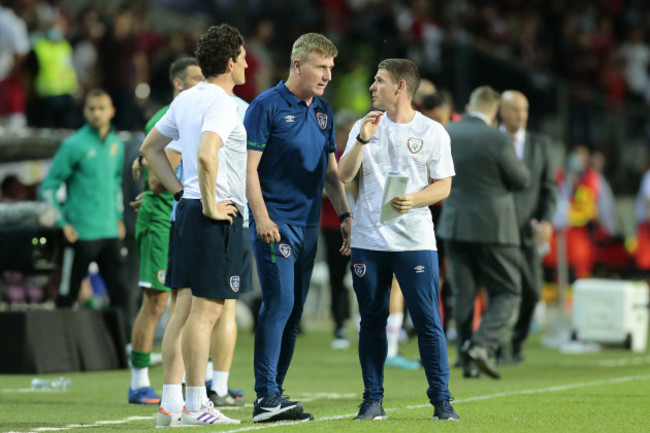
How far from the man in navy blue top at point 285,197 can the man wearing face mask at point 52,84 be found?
874 centimetres

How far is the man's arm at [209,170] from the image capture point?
6754 mm

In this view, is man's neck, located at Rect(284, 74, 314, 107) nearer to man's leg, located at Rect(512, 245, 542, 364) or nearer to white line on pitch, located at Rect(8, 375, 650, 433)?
white line on pitch, located at Rect(8, 375, 650, 433)

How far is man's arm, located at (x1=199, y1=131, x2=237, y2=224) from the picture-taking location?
675 centimetres

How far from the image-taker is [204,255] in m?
6.93

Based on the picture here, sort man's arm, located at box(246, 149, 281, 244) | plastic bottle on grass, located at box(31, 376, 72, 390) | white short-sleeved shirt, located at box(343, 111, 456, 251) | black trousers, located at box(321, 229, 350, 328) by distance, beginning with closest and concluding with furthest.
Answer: man's arm, located at box(246, 149, 281, 244)
white short-sleeved shirt, located at box(343, 111, 456, 251)
plastic bottle on grass, located at box(31, 376, 72, 390)
black trousers, located at box(321, 229, 350, 328)

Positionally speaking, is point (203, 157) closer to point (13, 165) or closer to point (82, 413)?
point (82, 413)

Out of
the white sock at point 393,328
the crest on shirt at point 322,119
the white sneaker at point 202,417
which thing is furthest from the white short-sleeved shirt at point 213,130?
the white sock at point 393,328

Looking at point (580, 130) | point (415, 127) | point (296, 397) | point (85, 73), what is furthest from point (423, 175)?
point (580, 130)

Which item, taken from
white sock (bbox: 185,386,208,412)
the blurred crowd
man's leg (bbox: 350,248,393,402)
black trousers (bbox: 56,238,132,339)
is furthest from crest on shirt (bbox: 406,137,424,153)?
the blurred crowd

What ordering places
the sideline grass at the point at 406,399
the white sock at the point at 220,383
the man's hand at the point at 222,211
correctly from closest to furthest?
the man's hand at the point at 222,211, the sideline grass at the point at 406,399, the white sock at the point at 220,383

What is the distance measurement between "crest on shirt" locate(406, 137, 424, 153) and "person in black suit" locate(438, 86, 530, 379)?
312 centimetres

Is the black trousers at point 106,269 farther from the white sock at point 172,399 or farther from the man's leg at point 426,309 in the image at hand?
the man's leg at point 426,309

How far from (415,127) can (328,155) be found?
57 centimetres

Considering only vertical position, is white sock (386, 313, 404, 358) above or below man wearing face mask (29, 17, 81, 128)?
below
